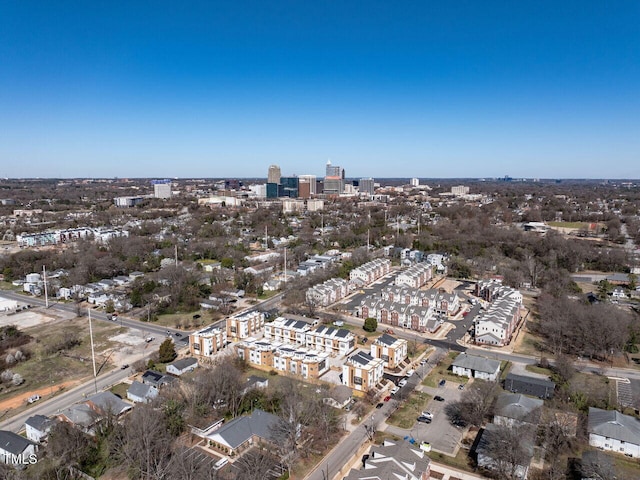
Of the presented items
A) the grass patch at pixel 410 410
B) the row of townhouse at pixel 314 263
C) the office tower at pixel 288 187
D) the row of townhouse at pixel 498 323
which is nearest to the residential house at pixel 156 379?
the grass patch at pixel 410 410

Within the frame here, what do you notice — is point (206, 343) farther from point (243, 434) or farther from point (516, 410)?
point (516, 410)

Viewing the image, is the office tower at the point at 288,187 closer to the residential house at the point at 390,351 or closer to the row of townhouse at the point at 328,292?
the row of townhouse at the point at 328,292

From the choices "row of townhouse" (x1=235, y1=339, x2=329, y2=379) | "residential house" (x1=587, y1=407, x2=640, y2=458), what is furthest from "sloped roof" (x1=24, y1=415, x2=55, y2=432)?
"residential house" (x1=587, y1=407, x2=640, y2=458)

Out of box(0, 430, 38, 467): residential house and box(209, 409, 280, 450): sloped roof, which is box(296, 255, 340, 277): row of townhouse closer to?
box(209, 409, 280, 450): sloped roof

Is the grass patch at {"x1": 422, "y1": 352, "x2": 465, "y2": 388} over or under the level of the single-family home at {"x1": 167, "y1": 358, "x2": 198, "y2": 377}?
under

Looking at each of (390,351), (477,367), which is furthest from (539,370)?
(390,351)

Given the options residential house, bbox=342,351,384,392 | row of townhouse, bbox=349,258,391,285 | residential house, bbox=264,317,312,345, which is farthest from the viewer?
row of townhouse, bbox=349,258,391,285
